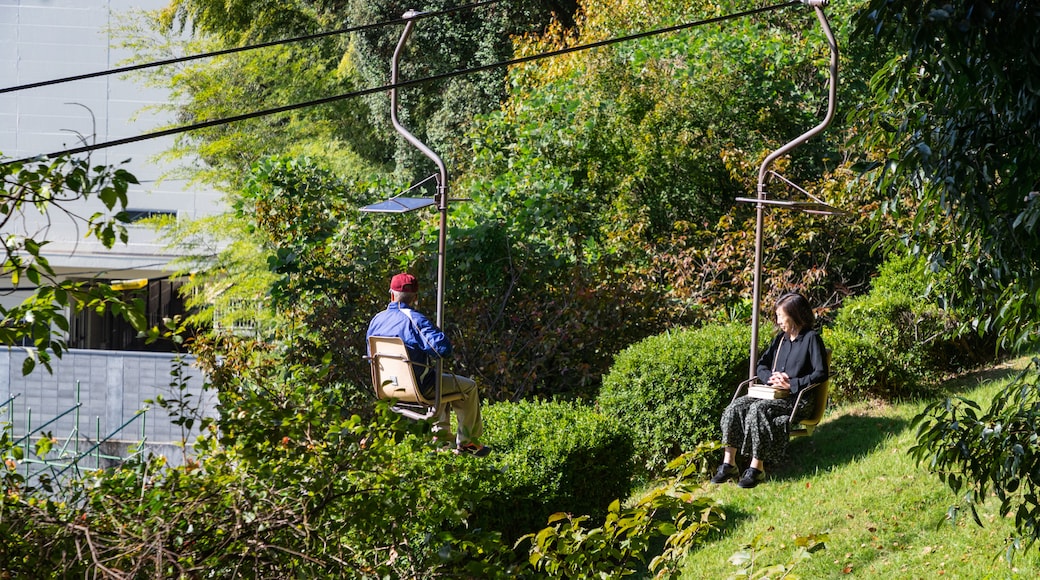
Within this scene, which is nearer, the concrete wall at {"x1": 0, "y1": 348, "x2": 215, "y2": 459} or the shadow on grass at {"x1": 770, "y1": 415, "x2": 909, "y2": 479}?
the shadow on grass at {"x1": 770, "y1": 415, "x2": 909, "y2": 479}

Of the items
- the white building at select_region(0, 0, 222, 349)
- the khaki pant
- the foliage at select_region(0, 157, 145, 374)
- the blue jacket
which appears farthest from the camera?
the white building at select_region(0, 0, 222, 349)

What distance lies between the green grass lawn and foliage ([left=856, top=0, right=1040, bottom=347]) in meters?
2.03

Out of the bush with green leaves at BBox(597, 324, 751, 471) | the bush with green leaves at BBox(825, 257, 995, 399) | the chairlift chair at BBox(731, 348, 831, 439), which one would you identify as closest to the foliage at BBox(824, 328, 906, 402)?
the bush with green leaves at BBox(825, 257, 995, 399)

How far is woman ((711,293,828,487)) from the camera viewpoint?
27.0 feet

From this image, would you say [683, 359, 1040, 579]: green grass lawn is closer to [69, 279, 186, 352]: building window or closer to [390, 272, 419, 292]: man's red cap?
[390, 272, 419, 292]: man's red cap

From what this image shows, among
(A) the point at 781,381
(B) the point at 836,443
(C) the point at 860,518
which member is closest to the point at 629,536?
(C) the point at 860,518

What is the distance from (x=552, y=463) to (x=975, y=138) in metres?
4.39

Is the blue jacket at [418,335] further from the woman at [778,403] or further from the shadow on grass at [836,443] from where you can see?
the shadow on grass at [836,443]

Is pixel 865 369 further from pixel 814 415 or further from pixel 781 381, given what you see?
pixel 781 381

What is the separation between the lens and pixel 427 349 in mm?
7855

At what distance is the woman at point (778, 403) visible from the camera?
27.0 feet

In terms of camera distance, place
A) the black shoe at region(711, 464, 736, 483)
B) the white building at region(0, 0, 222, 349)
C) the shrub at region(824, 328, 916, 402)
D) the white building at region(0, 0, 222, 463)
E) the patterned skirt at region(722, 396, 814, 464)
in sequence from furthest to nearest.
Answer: the white building at region(0, 0, 222, 349)
the white building at region(0, 0, 222, 463)
the shrub at region(824, 328, 916, 402)
the black shoe at region(711, 464, 736, 483)
the patterned skirt at region(722, 396, 814, 464)

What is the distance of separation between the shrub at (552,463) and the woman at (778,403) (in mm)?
818

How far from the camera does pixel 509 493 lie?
24.8 feet
